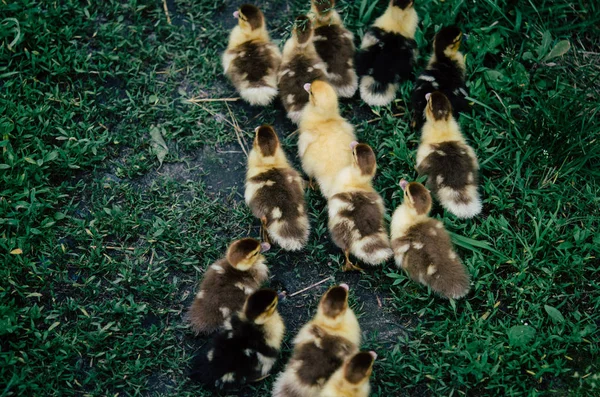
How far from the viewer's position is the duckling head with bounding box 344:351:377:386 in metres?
3.61

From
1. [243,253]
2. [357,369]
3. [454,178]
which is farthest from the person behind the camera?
[454,178]

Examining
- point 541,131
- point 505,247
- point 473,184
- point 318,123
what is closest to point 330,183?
point 318,123

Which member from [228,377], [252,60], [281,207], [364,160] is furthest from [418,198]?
[252,60]

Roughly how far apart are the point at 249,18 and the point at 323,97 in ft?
3.41

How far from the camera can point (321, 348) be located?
3906 mm

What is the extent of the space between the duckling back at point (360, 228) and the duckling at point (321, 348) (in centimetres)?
49

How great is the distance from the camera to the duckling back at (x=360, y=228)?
4.41 metres

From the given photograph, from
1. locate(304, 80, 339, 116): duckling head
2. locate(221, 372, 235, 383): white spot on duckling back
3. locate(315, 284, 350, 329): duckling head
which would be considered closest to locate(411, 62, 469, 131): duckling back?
locate(304, 80, 339, 116): duckling head

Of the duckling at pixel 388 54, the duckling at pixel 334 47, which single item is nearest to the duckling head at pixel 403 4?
the duckling at pixel 388 54

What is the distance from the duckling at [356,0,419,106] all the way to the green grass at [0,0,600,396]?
0.17 meters

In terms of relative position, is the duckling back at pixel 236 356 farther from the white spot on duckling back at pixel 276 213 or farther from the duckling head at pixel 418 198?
the duckling head at pixel 418 198

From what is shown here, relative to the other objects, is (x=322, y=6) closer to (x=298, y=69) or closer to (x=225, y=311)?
(x=298, y=69)

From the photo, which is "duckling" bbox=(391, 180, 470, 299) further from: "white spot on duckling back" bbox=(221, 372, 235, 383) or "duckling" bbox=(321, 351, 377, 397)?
"white spot on duckling back" bbox=(221, 372, 235, 383)

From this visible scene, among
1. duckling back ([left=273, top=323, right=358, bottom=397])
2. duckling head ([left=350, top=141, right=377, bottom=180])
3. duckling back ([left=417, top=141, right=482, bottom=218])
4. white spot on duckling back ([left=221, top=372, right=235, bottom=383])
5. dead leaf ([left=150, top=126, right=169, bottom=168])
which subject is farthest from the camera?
dead leaf ([left=150, top=126, right=169, bottom=168])
